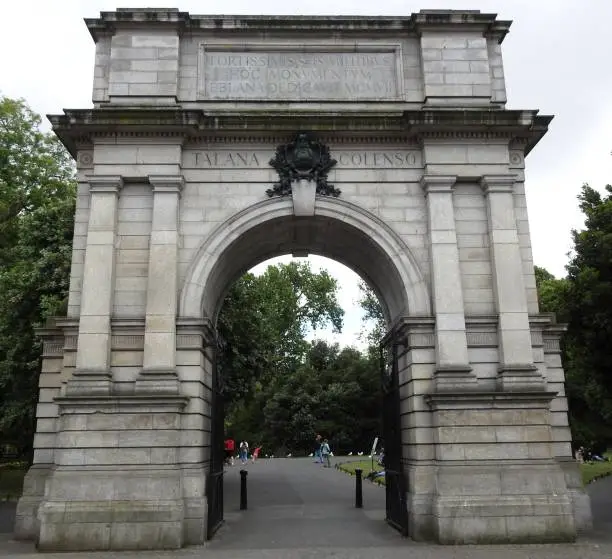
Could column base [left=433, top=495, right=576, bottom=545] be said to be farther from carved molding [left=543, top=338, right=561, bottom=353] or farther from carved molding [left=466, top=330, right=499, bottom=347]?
carved molding [left=543, top=338, right=561, bottom=353]

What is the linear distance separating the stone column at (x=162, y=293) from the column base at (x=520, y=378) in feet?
20.2

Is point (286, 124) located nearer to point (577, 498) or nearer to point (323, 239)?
point (323, 239)

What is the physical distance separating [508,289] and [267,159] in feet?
18.5

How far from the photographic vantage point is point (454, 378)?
1170 cm

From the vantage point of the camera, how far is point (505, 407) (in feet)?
37.8

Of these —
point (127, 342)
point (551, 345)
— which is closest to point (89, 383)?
point (127, 342)

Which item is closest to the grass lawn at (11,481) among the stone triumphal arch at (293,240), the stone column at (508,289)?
the stone triumphal arch at (293,240)

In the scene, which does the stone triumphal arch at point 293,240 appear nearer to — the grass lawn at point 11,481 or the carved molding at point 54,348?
the carved molding at point 54,348

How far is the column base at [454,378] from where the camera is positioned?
11.6 m

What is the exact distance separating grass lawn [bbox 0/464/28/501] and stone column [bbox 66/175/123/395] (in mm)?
11037

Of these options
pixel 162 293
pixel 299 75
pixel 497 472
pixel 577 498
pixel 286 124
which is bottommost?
pixel 577 498

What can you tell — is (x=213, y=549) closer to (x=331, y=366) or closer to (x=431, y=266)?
(x=431, y=266)

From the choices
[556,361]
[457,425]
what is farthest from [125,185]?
[556,361]

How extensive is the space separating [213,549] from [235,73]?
9768 millimetres
